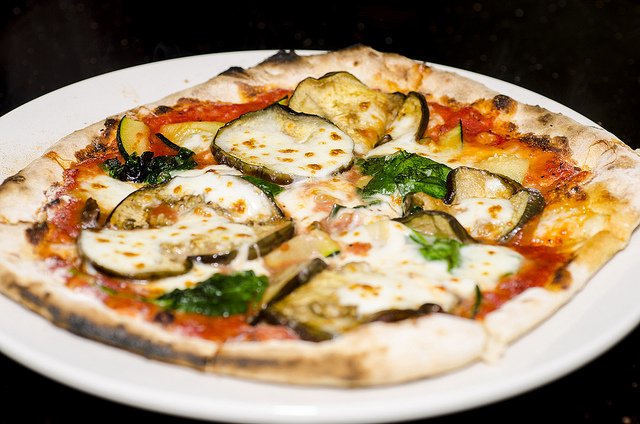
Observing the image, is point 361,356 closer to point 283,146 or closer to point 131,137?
point 283,146

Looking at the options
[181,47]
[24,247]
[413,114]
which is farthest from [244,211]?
[181,47]

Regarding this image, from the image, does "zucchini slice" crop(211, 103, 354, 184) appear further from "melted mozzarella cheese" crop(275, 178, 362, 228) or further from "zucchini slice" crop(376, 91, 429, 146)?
"zucchini slice" crop(376, 91, 429, 146)

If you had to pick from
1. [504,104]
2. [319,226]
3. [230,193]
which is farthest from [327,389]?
[504,104]

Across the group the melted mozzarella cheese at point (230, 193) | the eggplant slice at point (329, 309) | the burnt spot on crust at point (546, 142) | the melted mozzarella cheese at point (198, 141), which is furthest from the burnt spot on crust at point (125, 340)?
the burnt spot on crust at point (546, 142)

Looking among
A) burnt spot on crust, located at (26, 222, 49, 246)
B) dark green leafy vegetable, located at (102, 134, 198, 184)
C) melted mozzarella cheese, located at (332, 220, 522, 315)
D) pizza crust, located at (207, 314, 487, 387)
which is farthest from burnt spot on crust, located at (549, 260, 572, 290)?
burnt spot on crust, located at (26, 222, 49, 246)

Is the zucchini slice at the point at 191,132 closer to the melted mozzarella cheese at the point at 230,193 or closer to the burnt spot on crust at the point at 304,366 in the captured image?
the melted mozzarella cheese at the point at 230,193
